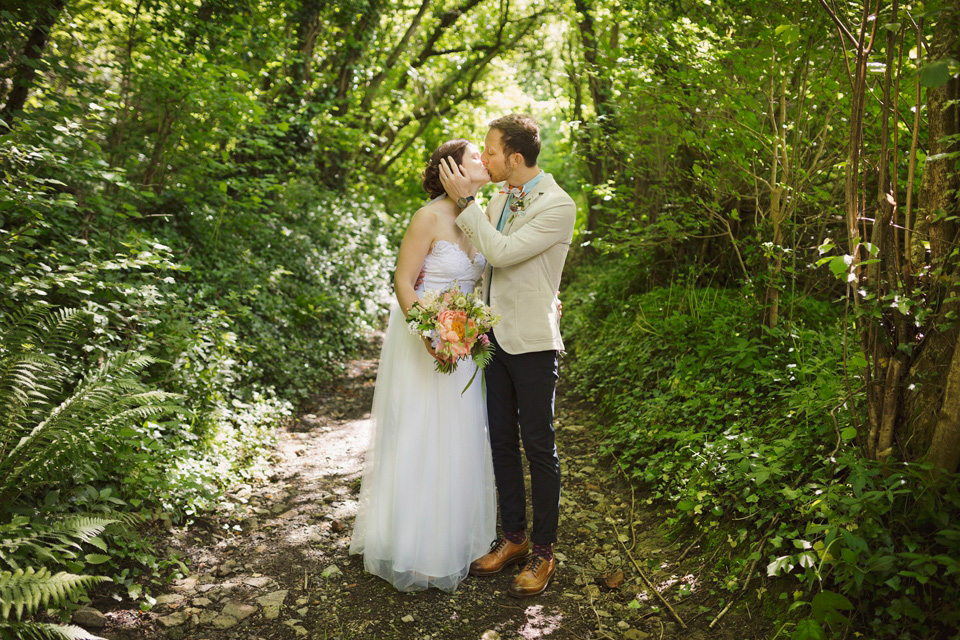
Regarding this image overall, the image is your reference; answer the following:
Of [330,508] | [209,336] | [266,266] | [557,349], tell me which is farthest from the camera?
[266,266]

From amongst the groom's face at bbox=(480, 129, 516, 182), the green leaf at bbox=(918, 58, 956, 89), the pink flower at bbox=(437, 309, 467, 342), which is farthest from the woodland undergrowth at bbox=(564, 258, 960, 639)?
the groom's face at bbox=(480, 129, 516, 182)

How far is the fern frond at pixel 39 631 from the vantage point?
98.4 inches

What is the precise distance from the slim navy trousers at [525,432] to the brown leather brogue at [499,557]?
4.3 inches

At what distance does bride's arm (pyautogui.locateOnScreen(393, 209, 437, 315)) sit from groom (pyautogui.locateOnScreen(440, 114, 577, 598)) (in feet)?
0.74

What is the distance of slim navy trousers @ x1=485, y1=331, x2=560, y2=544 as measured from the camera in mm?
3578

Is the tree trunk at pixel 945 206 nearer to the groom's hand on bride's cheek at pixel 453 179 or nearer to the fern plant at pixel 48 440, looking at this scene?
the groom's hand on bride's cheek at pixel 453 179

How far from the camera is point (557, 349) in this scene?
3584 millimetres

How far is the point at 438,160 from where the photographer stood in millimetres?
3740

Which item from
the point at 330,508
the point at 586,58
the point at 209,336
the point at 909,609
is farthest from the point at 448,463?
the point at 586,58

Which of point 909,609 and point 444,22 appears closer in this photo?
point 909,609

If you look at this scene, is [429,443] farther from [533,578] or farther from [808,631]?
[808,631]

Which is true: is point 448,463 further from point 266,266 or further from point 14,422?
point 266,266

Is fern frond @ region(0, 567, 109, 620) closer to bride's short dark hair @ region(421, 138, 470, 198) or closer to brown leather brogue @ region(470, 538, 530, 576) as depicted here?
brown leather brogue @ region(470, 538, 530, 576)

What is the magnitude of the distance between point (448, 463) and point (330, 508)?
1.45m
